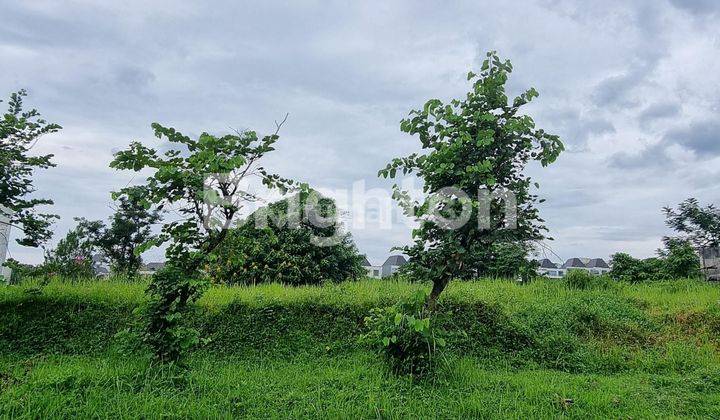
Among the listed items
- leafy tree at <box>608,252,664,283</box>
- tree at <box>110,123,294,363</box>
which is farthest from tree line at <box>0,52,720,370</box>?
leafy tree at <box>608,252,664,283</box>

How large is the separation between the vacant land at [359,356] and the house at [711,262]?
10.2 ft

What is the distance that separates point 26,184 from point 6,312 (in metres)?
1.82

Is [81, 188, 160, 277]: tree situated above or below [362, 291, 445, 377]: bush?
above

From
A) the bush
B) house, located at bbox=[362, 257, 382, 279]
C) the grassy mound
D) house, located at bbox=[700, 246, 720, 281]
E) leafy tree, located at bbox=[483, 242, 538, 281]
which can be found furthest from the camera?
house, located at bbox=[362, 257, 382, 279]

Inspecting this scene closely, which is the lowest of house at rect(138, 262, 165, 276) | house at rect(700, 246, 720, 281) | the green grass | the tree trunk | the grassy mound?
the green grass

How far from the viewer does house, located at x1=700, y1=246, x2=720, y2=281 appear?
1071 cm

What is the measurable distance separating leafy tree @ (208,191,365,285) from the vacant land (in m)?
2.95

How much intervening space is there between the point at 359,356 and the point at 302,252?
6335mm

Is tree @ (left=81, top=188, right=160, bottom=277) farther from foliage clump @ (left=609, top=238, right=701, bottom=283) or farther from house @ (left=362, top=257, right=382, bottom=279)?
foliage clump @ (left=609, top=238, right=701, bottom=283)

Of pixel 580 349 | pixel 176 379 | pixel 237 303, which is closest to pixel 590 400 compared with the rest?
pixel 580 349

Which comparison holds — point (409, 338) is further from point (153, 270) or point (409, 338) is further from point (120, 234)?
point (120, 234)

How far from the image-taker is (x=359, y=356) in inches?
211

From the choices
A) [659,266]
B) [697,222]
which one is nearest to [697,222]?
[697,222]

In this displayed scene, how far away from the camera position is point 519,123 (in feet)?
14.1
